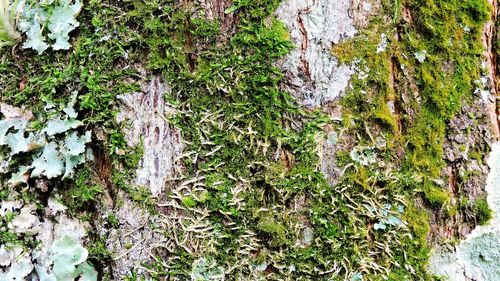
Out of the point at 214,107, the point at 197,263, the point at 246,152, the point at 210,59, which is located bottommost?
the point at 197,263

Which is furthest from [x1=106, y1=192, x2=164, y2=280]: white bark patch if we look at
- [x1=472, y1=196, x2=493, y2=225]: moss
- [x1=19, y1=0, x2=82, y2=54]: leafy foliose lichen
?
[x1=472, y1=196, x2=493, y2=225]: moss

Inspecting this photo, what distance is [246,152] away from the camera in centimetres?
137

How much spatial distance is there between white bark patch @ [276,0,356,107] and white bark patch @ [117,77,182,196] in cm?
37

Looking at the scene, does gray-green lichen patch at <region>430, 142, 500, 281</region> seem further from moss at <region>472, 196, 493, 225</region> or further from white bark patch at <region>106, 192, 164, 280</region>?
white bark patch at <region>106, 192, 164, 280</region>

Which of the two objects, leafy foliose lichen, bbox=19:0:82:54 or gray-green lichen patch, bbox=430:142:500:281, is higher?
leafy foliose lichen, bbox=19:0:82:54

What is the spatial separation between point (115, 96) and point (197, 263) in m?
0.55

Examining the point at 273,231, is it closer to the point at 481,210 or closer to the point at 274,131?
the point at 274,131

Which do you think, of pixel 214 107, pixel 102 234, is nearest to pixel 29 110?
pixel 102 234

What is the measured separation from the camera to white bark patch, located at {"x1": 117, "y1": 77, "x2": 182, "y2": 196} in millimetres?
1381

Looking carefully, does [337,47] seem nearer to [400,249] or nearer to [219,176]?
[219,176]

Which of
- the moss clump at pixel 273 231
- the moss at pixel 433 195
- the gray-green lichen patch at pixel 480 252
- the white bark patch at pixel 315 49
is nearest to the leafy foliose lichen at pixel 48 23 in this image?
the white bark patch at pixel 315 49

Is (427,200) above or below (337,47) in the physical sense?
below

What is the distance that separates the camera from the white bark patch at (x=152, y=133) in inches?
54.4

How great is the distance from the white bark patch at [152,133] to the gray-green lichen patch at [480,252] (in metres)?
0.83
